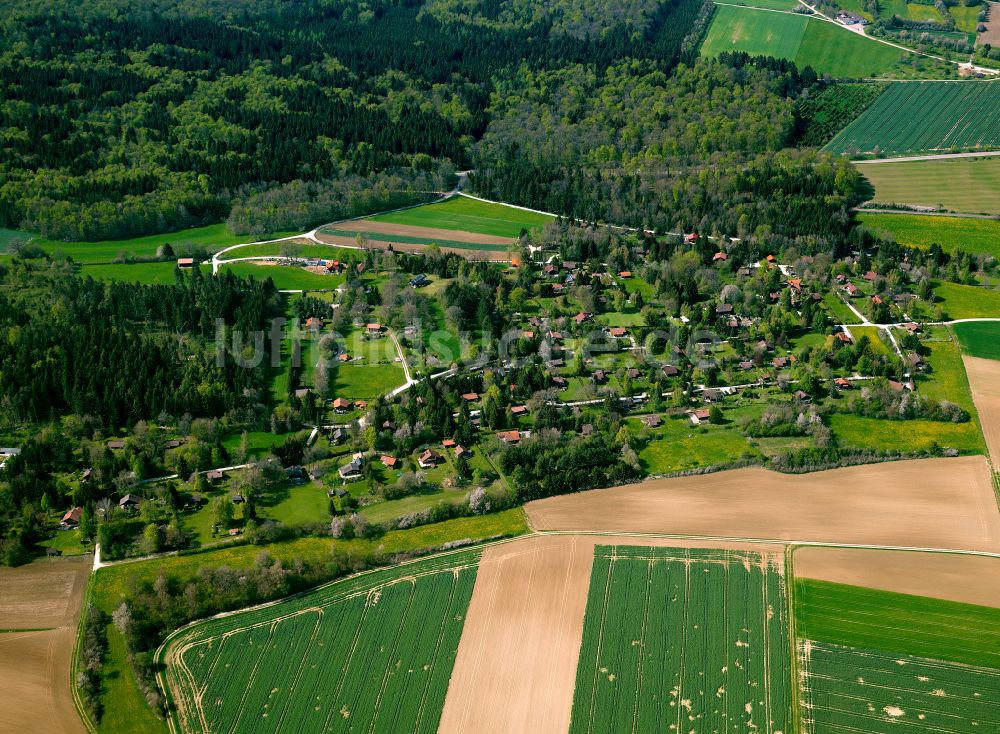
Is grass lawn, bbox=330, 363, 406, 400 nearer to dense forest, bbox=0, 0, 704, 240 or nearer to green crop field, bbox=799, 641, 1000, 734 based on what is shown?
dense forest, bbox=0, 0, 704, 240

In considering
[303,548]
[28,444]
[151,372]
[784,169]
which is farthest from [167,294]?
[784,169]

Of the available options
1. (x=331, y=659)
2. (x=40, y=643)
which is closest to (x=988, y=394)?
(x=331, y=659)

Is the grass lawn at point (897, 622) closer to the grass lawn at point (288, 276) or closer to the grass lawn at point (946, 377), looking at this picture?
the grass lawn at point (946, 377)

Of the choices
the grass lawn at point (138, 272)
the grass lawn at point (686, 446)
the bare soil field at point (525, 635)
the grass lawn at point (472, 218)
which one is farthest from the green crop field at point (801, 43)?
the bare soil field at point (525, 635)

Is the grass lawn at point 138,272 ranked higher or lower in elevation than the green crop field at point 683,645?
lower

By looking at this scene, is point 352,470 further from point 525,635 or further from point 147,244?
point 147,244

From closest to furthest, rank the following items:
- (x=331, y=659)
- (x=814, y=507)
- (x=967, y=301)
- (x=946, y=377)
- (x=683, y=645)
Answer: (x=331, y=659) < (x=683, y=645) < (x=814, y=507) < (x=946, y=377) < (x=967, y=301)
